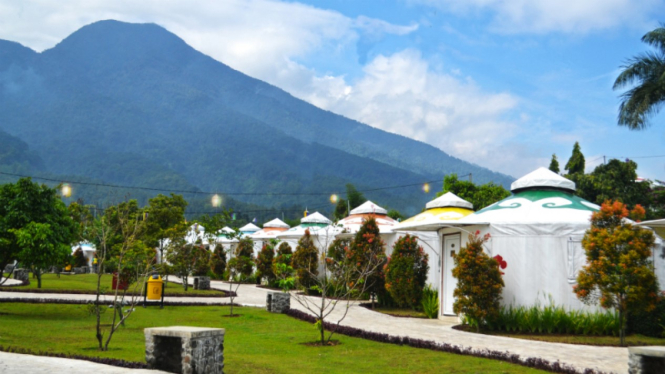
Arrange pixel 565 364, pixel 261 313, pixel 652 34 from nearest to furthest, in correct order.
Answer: pixel 565 364
pixel 261 313
pixel 652 34

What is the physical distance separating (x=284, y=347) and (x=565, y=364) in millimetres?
4443

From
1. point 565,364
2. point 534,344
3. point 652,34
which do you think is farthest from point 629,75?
point 565,364

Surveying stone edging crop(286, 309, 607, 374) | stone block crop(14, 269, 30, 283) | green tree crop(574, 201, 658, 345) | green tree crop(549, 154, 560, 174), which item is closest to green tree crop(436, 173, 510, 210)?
green tree crop(549, 154, 560, 174)

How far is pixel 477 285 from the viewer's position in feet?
41.0

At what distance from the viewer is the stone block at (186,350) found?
7062mm

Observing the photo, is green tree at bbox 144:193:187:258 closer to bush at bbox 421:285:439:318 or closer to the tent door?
bush at bbox 421:285:439:318

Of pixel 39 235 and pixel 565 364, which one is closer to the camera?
pixel 565 364

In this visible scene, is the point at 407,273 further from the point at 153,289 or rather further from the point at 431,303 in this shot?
the point at 153,289

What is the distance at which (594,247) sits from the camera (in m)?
11.4

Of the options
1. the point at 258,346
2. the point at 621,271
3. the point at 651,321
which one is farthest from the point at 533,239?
the point at 258,346

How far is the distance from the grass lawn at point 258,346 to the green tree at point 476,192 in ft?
64.1

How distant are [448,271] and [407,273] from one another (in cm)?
152

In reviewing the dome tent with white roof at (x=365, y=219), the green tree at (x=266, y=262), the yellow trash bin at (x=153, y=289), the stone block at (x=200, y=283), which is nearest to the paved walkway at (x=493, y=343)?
the yellow trash bin at (x=153, y=289)

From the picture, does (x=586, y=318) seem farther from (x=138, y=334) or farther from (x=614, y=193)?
(x=614, y=193)
